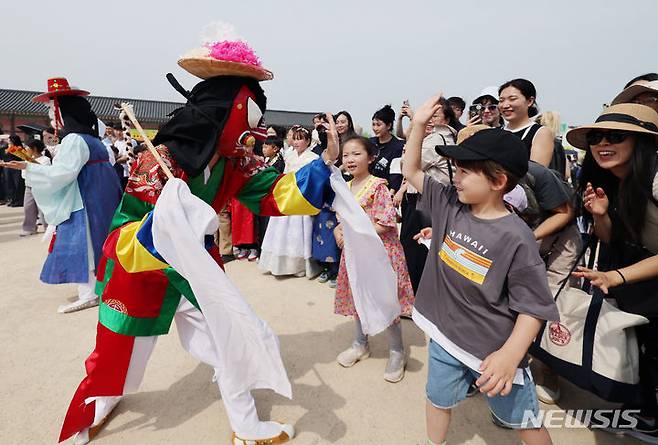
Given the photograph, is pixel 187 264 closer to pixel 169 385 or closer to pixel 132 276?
pixel 132 276

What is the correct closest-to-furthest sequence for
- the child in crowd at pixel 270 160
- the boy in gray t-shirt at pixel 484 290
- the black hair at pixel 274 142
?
the boy in gray t-shirt at pixel 484 290 < the child in crowd at pixel 270 160 < the black hair at pixel 274 142

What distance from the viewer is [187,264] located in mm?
1326

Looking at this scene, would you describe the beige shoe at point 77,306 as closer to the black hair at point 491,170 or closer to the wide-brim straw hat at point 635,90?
the black hair at point 491,170

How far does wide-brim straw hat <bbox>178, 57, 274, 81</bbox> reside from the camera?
1.71 meters

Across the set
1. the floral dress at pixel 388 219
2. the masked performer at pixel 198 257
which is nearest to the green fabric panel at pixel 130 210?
the masked performer at pixel 198 257

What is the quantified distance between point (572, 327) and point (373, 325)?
1035 millimetres

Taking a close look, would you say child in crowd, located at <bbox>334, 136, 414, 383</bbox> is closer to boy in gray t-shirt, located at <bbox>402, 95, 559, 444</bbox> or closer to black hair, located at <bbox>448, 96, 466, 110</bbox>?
boy in gray t-shirt, located at <bbox>402, 95, 559, 444</bbox>

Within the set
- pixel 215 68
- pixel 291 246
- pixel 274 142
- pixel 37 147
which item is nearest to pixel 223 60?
pixel 215 68

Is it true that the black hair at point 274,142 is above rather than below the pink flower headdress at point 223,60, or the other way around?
below

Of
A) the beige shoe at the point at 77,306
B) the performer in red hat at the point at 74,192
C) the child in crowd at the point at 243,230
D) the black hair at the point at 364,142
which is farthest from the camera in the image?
the child in crowd at the point at 243,230

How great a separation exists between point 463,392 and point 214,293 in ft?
3.74

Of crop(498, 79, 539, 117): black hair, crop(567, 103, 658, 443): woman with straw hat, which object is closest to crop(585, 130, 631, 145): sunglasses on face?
crop(567, 103, 658, 443): woman with straw hat

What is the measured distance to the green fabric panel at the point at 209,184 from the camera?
1.83m

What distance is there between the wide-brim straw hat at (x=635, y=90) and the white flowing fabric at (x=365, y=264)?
1.63m
